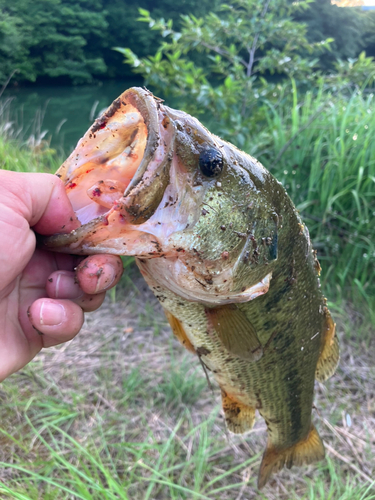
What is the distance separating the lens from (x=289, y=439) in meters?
1.60

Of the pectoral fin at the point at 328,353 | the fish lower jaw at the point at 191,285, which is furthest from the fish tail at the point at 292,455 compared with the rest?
the fish lower jaw at the point at 191,285

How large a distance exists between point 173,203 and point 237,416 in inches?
49.5

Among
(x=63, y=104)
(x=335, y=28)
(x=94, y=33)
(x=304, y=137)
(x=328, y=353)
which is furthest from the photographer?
(x=335, y=28)

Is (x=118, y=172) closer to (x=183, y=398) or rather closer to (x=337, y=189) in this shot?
(x=183, y=398)

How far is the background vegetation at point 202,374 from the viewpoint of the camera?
5.97 ft

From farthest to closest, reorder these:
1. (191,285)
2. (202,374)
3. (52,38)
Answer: (52,38), (202,374), (191,285)

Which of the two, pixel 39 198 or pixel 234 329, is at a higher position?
pixel 39 198

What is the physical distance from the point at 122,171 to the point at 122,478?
179 cm

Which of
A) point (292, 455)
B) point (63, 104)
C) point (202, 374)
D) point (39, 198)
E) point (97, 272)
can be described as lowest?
point (63, 104)

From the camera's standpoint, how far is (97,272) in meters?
1.01

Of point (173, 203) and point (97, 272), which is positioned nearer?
point (173, 203)

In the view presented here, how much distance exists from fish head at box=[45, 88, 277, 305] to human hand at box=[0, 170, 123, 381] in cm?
8

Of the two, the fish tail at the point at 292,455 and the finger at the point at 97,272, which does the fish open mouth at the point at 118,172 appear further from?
the fish tail at the point at 292,455

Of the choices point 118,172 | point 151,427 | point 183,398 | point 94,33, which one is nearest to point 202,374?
point 183,398
